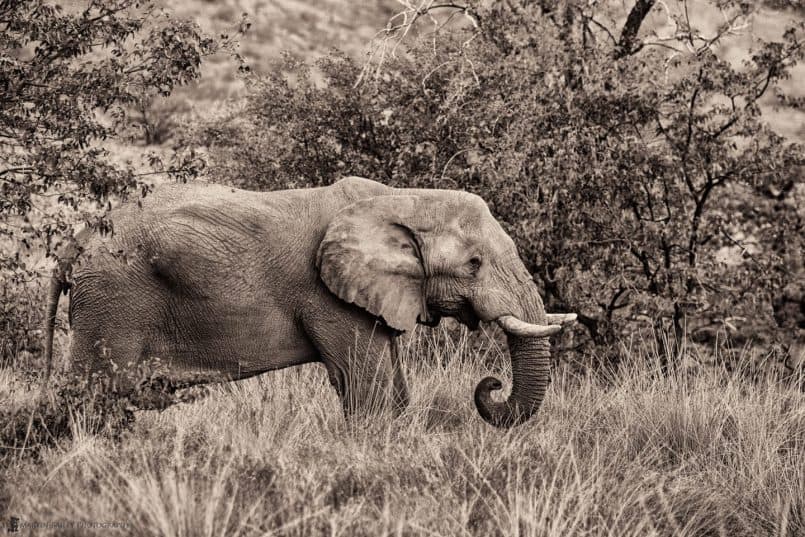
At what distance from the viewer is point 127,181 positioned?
5750mm

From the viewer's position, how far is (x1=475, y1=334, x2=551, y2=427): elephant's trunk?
22.4 ft

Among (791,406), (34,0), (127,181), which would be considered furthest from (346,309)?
(791,406)

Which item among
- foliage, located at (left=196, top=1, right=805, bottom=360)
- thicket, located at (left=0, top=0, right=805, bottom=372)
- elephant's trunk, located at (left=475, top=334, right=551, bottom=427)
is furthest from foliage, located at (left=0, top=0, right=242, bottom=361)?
foliage, located at (left=196, top=1, right=805, bottom=360)

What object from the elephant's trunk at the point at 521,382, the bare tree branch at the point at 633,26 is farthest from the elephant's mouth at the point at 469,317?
the bare tree branch at the point at 633,26

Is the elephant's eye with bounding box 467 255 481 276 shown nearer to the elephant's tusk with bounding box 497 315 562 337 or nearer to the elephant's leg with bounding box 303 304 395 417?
the elephant's tusk with bounding box 497 315 562 337

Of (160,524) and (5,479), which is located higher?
(160,524)

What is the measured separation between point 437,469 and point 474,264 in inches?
75.5

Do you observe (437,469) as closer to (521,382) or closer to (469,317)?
(521,382)

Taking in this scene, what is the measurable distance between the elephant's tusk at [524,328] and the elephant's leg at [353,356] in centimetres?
76

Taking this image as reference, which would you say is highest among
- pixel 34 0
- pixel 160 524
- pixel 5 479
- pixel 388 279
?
pixel 34 0

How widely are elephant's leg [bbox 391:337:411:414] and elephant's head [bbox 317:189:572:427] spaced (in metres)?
0.46

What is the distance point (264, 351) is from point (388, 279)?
879 mm

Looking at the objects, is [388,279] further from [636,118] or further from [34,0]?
[636,118]

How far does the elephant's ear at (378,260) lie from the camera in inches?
261
